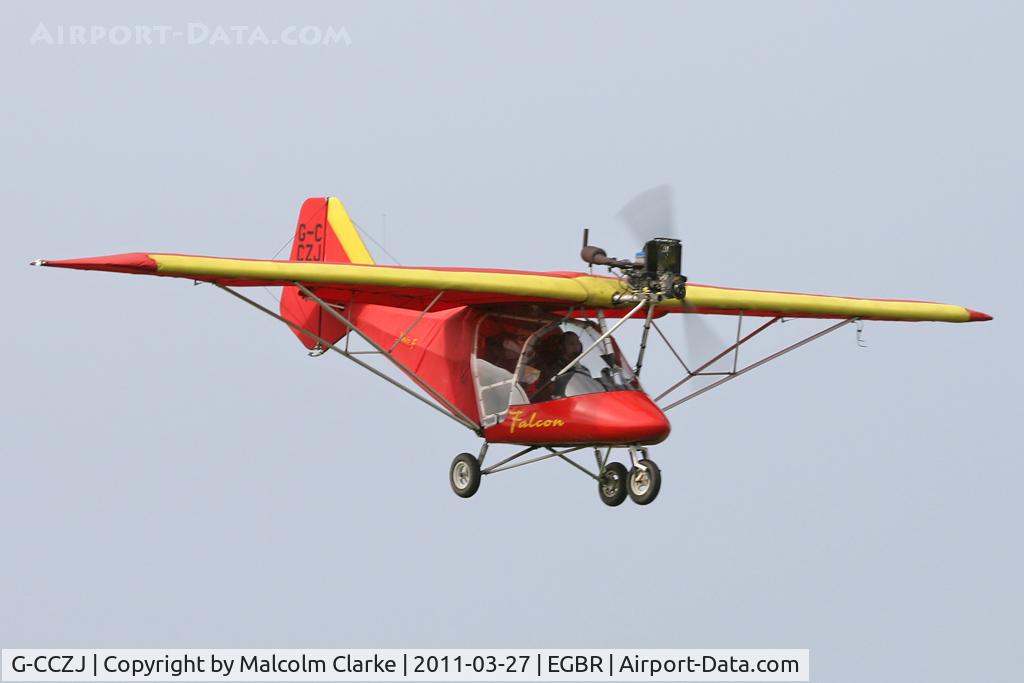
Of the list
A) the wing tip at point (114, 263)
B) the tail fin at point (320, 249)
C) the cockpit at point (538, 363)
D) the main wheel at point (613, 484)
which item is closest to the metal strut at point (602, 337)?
the cockpit at point (538, 363)

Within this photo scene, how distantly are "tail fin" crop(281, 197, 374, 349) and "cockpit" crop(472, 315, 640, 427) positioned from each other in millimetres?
3322

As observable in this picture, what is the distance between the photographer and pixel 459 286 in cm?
2188

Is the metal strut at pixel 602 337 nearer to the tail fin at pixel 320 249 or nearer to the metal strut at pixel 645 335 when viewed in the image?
the metal strut at pixel 645 335

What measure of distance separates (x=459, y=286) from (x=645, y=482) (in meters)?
3.17

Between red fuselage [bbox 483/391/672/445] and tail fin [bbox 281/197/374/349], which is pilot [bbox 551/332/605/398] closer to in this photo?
red fuselage [bbox 483/391/672/445]

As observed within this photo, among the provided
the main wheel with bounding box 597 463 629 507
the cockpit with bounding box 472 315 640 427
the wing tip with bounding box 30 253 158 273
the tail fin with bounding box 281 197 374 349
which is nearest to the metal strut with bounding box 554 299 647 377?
the cockpit with bounding box 472 315 640 427

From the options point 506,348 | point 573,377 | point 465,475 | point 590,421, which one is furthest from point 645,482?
point 465,475

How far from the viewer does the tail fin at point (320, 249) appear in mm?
26125

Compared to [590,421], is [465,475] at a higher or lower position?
lower

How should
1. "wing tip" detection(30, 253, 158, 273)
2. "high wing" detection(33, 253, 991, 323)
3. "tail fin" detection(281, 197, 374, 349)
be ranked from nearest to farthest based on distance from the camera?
1. "wing tip" detection(30, 253, 158, 273)
2. "high wing" detection(33, 253, 991, 323)
3. "tail fin" detection(281, 197, 374, 349)

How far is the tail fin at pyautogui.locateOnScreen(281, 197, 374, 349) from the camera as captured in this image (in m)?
26.1

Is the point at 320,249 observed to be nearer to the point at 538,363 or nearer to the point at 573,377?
the point at 538,363

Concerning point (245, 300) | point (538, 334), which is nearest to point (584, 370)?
point (538, 334)

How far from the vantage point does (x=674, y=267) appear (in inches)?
863
